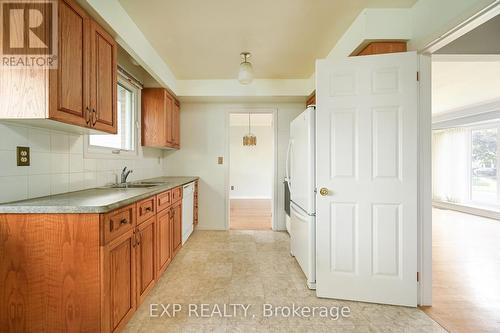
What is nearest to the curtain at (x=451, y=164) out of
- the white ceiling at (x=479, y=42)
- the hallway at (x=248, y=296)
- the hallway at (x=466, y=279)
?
the hallway at (x=466, y=279)

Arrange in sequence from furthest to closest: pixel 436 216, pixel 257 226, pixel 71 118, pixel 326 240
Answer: pixel 436 216
pixel 257 226
pixel 326 240
pixel 71 118

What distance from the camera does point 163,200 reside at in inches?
87.7

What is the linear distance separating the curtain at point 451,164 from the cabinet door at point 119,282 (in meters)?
7.47

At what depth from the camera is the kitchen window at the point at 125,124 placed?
249 cm

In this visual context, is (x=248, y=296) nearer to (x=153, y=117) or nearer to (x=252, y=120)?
(x=153, y=117)

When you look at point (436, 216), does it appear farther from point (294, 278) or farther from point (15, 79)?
point (15, 79)

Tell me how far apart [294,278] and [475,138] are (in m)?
6.24

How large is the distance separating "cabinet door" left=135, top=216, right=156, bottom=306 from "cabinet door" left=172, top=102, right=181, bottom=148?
187 centimetres

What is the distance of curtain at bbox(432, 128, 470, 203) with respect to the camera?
5691 millimetres

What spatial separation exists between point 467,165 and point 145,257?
24.4 feet

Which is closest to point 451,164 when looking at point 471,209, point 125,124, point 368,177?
point 471,209

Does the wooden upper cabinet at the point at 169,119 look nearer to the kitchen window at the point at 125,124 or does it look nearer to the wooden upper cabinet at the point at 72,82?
the kitchen window at the point at 125,124

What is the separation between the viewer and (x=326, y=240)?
1.94 meters

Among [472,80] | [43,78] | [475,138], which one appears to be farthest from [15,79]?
[475,138]
